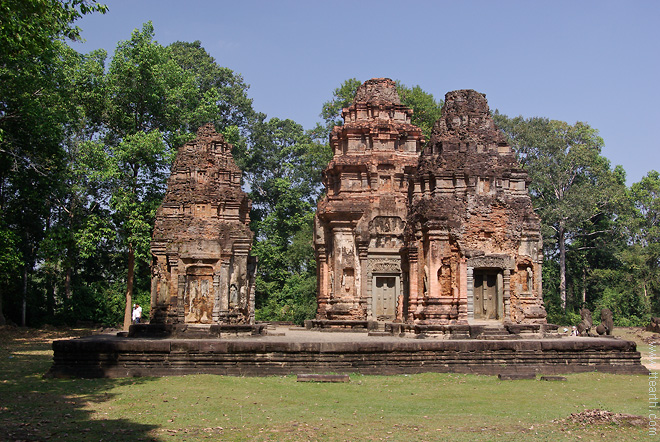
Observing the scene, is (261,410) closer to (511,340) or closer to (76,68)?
(511,340)

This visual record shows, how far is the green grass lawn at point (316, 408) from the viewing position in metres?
7.47

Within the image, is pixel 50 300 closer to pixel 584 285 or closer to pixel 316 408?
pixel 316 408

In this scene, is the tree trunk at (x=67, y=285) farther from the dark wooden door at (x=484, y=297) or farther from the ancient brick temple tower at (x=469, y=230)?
the dark wooden door at (x=484, y=297)

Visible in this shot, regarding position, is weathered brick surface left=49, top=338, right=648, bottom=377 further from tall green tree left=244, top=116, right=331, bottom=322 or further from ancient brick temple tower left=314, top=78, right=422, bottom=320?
tall green tree left=244, top=116, right=331, bottom=322

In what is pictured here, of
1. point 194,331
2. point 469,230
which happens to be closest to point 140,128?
point 194,331

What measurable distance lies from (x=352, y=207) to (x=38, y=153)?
474 inches

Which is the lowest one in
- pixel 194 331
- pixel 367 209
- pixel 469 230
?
pixel 194 331

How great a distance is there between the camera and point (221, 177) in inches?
736

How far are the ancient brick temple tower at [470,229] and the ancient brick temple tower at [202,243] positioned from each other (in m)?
5.05

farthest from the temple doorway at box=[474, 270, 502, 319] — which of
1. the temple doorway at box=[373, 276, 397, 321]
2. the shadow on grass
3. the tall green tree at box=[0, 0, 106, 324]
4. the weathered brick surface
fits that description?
the tall green tree at box=[0, 0, 106, 324]

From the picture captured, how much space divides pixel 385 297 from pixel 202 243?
7979 mm

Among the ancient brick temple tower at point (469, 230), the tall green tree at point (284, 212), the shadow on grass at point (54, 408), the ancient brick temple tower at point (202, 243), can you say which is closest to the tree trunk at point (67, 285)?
the tall green tree at point (284, 212)

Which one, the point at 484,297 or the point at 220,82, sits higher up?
the point at 220,82

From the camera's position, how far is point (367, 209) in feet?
75.1
